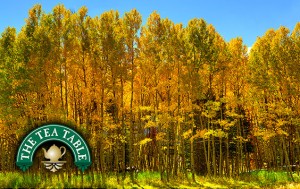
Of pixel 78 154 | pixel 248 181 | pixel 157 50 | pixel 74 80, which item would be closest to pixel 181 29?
pixel 157 50

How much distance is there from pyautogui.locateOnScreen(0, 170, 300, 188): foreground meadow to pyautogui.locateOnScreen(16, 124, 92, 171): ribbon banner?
395cm

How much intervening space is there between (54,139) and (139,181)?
32.8ft

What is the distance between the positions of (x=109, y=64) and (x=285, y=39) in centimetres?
1258

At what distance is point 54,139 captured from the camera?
515 inches

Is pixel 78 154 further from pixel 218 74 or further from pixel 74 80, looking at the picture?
pixel 218 74

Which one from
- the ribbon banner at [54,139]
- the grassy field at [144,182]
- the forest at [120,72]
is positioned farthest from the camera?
the forest at [120,72]

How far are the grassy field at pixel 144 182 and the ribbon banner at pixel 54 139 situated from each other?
3954mm

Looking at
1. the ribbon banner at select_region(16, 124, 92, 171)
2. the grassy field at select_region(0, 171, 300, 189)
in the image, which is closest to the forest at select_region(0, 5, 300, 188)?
the grassy field at select_region(0, 171, 300, 189)

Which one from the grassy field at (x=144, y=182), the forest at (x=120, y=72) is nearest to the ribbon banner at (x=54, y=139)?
the grassy field at (x=144, y=182)

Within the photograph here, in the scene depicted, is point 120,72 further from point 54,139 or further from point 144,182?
point 54,139

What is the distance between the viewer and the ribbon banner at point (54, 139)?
12.7 m

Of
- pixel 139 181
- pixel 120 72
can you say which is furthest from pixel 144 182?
pixel 120 72

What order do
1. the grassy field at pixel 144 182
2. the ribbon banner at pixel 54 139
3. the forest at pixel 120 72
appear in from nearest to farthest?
the ribbon banner at pixel 54 139 < the grassy field at pixel 144 182 < the forest at pixel 120 72

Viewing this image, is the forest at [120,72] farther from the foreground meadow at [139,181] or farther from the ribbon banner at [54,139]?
the ribbon banner at [54,139]
